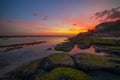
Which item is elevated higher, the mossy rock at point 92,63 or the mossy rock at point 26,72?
the mossy rock at point 92,63

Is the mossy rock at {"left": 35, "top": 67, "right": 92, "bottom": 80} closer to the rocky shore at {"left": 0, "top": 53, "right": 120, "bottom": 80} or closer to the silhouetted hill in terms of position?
the rocky shore at {"left": 0, "top": 53, "right": 120, "bottom": 80}

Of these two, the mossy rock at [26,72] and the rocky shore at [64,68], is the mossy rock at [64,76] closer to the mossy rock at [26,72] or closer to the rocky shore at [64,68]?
the rocky shore at [64,68]

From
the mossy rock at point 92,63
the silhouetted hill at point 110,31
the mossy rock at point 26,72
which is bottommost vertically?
the mossy rock at point 26,72

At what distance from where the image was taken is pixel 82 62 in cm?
2216

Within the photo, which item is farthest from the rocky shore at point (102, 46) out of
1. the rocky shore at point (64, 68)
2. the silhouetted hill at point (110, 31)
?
the silhouetted hill at point (110, 31)

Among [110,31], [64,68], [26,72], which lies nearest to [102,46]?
[64,68]

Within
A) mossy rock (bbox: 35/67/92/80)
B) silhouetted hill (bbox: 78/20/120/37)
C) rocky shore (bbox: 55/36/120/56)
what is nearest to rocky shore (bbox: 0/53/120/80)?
mossy rock (bbox: 35/67/92/80)

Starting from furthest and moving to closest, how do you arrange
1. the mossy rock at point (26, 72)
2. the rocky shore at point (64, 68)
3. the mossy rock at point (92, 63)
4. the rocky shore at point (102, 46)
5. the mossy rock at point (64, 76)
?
the rocky shore at point (102, 46) < the mossy rock at point (92, 63) < the mossy rock at point (26, 72) < the rocky shore at point (64, 68) < the mossy rock at point (64, 76)

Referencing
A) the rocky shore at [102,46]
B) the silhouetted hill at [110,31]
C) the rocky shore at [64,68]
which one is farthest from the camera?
the silhouetted hill at [110,31]

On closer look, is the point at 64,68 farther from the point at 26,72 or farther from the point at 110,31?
the point at 110,31

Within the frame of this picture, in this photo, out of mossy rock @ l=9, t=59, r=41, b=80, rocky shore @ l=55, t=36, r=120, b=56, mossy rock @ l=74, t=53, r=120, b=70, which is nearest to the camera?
mossy rock @ l=9, t=59, r=41, b=80

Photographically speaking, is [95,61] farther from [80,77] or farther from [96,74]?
[80,77]

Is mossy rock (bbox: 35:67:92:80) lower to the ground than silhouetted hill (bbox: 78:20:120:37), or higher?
lower

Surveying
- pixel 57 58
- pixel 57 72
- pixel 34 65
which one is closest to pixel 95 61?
pixel 57 58
